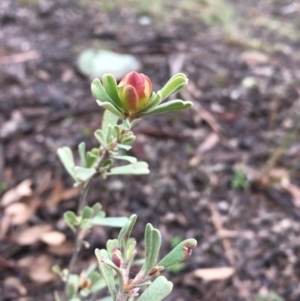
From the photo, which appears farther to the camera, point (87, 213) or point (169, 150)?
point (169, 150)

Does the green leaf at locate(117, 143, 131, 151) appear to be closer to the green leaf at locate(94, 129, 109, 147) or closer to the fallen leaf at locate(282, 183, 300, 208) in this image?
the green leaf at locate(94, 129, 109, 147)

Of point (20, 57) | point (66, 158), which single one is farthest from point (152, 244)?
point (20, 57)

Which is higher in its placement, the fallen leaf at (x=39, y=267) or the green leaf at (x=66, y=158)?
the green leaf at (x=66, y=158)

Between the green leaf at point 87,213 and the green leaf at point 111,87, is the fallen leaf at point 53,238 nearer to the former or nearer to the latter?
the green leaf at point 87,213

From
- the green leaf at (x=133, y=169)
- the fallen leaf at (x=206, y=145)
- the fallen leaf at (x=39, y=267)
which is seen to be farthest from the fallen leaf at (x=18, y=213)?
the green leaf at (x=133, y=169)

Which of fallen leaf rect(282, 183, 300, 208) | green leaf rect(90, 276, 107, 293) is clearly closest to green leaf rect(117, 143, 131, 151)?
green leaf rect(90, 276, 107, 293)

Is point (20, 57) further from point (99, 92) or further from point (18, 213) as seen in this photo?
point (99, 92)
